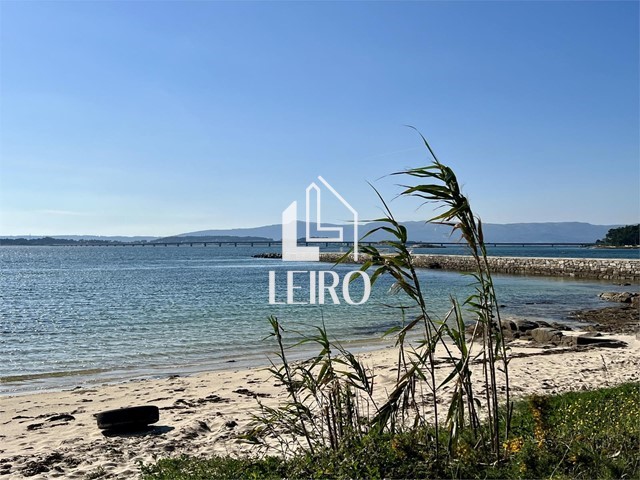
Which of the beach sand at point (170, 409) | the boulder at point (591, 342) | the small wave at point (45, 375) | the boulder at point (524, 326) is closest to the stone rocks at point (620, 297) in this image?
the boulder at point (524, 326)

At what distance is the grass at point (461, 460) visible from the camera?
4289 mm

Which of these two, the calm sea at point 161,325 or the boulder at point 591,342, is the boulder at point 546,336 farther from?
the calm sea at point 161,325

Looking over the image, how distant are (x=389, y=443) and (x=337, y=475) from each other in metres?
0.63

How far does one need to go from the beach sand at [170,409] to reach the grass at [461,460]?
1.39 meters

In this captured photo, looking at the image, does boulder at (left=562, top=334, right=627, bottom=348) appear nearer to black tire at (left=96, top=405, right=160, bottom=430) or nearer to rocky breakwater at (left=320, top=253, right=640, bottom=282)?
black tire at (left=96, top=405, right=160, bottom=430)

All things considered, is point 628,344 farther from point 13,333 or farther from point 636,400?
point 13,333

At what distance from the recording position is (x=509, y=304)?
28.1m

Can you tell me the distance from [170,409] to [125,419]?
1.48 metres

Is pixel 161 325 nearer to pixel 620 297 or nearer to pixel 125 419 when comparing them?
pixel 125 419

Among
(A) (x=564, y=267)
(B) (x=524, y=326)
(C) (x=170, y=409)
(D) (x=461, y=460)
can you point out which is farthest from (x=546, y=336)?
(A) (x=564, y=267)

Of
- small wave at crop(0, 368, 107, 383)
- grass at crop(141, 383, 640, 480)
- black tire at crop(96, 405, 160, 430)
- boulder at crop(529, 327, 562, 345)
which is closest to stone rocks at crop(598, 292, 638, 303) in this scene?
boulder at crop(529, 327, 562, 345)

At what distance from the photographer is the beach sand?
21.2 feet

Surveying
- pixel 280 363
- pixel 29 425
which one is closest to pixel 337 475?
pixel 29 425

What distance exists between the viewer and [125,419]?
766 cm
